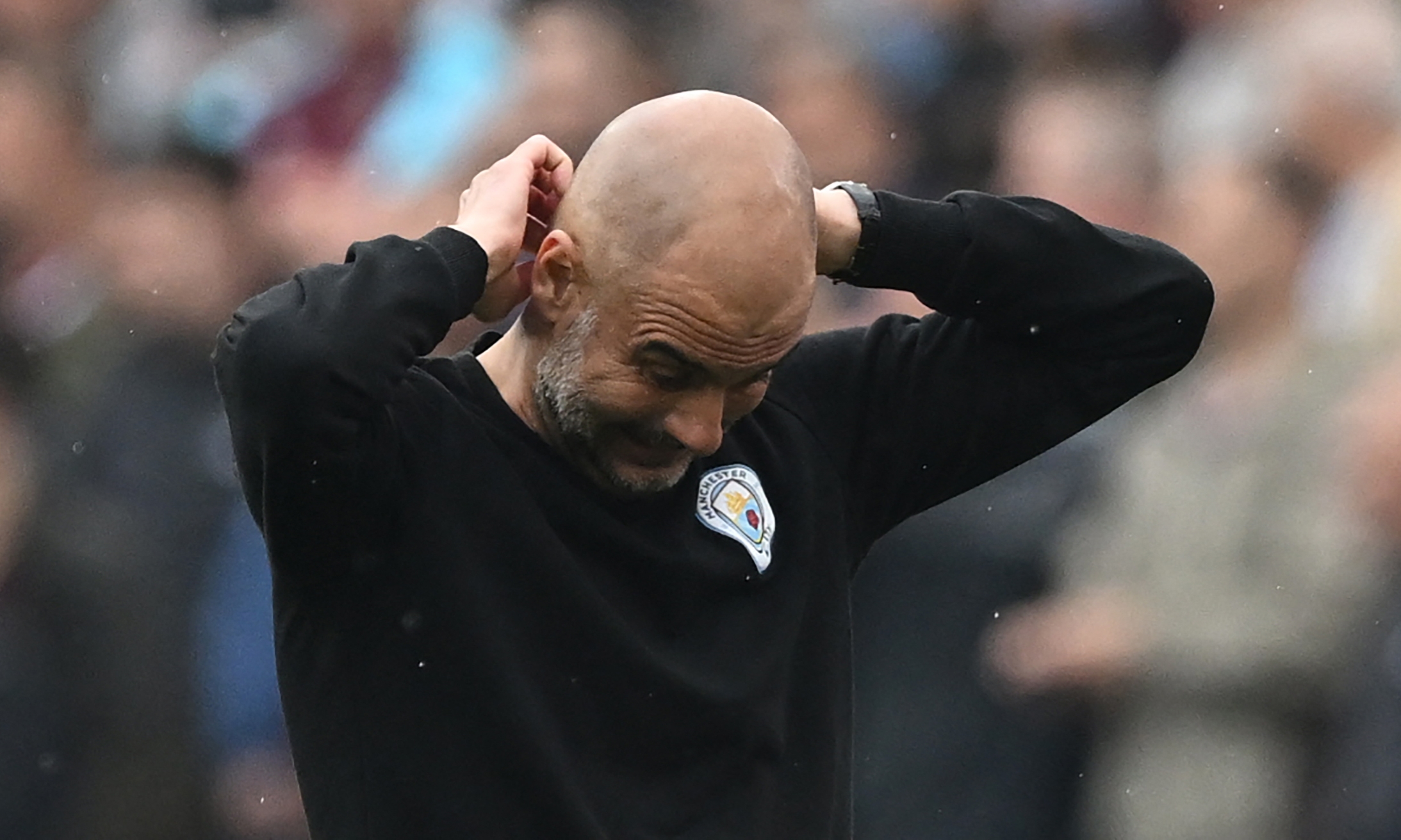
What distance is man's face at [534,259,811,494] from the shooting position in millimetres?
2406

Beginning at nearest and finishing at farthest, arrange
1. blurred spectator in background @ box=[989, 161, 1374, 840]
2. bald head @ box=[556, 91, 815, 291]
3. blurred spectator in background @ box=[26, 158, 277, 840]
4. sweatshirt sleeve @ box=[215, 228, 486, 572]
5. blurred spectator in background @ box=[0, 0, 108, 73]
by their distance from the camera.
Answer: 1. sweatshirt sleeve @ box=[215, 228, 486, 572]
2. bald head @ box=[556, 91, 815, 291]
3. blurred spectator in background @ box=[989, 161, 1374, 840]
4. blurred spectator in background @ box=[26, 158, 277, 840]
5. blurred spectator in background @ box=[0, 0, 108, 73]

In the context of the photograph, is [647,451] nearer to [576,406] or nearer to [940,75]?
[576,406]

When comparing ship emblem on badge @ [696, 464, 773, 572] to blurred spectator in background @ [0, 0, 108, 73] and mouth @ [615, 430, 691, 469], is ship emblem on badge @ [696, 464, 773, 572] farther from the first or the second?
blurred spectator in background @ [0, 0, 108, 73]

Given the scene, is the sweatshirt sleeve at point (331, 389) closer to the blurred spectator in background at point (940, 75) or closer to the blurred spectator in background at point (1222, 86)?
the blurred spectator in background at point (1222, 86)

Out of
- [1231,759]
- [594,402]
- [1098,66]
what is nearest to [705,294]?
[594,402]

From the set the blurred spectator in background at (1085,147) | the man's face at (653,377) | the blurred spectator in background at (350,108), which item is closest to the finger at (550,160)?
the man's face at (653,377)

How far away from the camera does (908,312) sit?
16.1 ft

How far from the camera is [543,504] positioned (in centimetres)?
251

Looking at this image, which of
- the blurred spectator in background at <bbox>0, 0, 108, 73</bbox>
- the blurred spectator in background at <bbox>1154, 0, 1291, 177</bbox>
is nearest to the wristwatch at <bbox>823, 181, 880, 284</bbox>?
the blurred spectator in background at <bbox>1154, 0, 1291, 177</bbox>

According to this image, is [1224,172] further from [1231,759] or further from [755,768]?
[755,768]

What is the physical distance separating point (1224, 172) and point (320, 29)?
250 cm

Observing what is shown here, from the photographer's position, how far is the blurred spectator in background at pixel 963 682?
439 centimetres

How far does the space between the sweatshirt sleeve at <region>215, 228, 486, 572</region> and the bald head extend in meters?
0.19

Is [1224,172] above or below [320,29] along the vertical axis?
above
